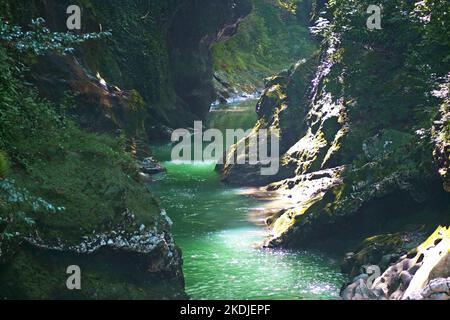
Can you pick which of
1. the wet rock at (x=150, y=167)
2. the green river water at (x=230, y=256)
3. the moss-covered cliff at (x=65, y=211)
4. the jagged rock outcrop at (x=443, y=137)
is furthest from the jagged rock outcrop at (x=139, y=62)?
the jagged rock outcrop at (x=443, y=137)

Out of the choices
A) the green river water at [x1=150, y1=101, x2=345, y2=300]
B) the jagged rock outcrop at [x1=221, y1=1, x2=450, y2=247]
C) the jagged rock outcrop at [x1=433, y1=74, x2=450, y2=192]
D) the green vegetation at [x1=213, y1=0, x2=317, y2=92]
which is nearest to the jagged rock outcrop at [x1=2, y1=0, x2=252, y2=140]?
the green river water at [x1=150, y1=101, x2=345, y2=300]

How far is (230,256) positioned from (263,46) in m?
111

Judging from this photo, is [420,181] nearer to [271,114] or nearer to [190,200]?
[190,200]

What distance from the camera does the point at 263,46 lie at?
12619 cm

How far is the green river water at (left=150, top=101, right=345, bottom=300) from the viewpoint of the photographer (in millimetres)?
15491

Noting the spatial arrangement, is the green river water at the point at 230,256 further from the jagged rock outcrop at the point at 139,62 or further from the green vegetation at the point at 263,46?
the green vegetation at the point at 263,46

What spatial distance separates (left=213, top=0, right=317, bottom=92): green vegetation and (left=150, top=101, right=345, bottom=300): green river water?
227 feet

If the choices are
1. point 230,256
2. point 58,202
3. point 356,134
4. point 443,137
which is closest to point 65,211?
point 58,202

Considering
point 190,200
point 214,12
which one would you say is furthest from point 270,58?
point 190,200

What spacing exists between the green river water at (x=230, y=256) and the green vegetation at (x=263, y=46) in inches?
2723

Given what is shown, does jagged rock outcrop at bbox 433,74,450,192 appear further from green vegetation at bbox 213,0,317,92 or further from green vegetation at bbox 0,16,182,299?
green vegetation at bbox 213,0,317,92

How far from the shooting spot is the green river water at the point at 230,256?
50.8 ft
